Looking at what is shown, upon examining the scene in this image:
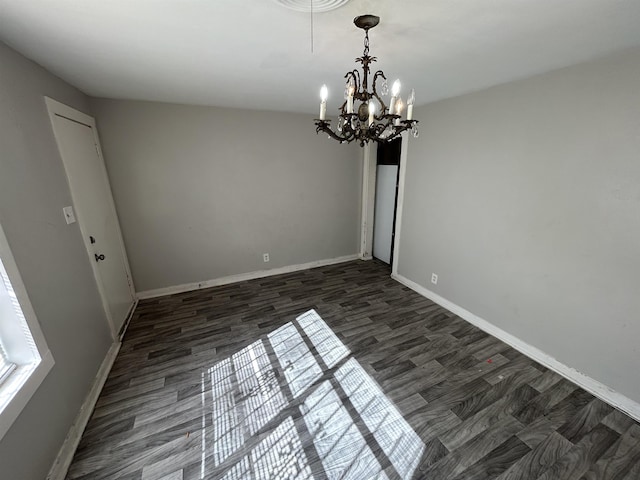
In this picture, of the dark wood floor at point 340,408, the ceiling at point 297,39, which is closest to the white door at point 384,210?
the dark wood floor at point 340,408

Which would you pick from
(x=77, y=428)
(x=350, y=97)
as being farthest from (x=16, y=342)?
(x=350, y=97)

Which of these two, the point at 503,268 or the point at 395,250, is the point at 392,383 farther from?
the point at 395,250

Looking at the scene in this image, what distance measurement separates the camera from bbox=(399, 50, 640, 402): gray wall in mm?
1702

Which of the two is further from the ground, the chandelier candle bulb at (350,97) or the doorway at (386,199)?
the chandelier candle bulb at (350,97)

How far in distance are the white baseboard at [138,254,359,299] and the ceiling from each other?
2289 millimetres

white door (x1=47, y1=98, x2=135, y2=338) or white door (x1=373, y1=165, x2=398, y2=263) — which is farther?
white door (x1=373, y1=165, x2=398, y2=263)

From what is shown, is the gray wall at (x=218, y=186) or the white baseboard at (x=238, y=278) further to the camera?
the white baseboard at (x=238, y=278)

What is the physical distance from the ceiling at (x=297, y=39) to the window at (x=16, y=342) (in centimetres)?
114

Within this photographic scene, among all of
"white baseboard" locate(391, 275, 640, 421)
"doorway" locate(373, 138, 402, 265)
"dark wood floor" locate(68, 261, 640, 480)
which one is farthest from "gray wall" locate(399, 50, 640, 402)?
"doorway" locate(373, 138, 402, 265)

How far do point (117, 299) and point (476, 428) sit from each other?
3.25 m

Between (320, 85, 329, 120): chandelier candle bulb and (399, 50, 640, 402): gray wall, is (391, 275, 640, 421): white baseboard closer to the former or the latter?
(399, 50, 640, 402): gray wall

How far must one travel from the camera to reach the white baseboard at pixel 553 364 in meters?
1.78

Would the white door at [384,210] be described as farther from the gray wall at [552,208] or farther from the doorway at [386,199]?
the gray wall at [552,208]

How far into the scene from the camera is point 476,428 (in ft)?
5.45
